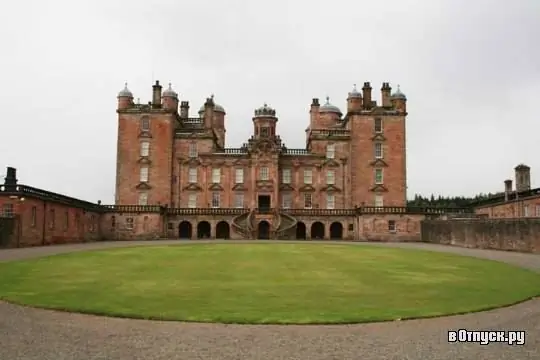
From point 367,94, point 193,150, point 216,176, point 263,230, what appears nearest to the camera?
point 263,230

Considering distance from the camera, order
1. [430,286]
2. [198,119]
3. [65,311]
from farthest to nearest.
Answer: [198,119] < [430,286] < [65,311]

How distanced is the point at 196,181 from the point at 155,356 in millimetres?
57620

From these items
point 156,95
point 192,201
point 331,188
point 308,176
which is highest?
point 156,95

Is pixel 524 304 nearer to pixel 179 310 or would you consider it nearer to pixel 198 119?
pixel 179 310

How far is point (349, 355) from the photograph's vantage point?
9430 millimetres

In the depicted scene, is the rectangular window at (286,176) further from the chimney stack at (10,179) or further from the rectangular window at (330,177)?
the chimney stack at (10,179)

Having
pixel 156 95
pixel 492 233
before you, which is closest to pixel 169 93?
pixel 156 95

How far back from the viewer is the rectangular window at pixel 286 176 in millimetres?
67062

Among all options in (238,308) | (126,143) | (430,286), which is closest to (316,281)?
(430,286)

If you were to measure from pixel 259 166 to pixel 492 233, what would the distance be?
31342 mm

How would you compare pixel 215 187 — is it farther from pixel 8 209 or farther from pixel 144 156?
pixel 8 209

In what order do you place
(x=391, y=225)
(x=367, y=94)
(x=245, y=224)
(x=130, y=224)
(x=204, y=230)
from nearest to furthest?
(x=391, y=225) → (x=130, y=224) → (x=245, y=224) → (x=204, y=230) → (x=367, y=94)

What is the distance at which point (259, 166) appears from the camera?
66250mm

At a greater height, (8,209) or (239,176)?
(239,176)
